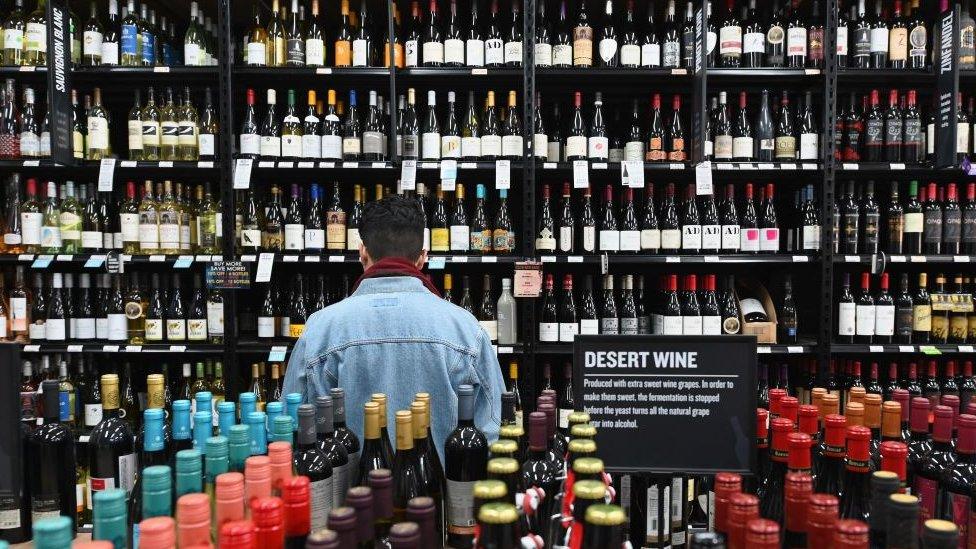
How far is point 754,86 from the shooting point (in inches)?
146

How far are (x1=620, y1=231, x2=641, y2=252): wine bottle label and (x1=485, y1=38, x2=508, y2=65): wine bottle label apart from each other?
1.10 m

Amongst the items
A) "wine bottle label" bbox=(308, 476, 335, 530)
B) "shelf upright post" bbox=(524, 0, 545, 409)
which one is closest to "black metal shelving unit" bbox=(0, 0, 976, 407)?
"shelf upright post" bbox=(524, 0, 545, 409)

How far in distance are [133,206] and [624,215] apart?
104 inches

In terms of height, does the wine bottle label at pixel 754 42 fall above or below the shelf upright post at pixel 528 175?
above

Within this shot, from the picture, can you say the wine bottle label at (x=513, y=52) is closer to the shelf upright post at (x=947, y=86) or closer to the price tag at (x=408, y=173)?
the price tag at (x=408, y=173)

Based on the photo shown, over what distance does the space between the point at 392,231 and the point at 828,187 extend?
2490 millimetres

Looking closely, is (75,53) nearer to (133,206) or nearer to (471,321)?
(133,206)

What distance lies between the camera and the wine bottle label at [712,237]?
3496 mm

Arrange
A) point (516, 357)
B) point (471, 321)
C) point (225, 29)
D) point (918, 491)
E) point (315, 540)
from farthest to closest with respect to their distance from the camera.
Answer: point (516, 357) < point (225, 29) < point (471, 321) < point (918, 491) < point (315, 540)

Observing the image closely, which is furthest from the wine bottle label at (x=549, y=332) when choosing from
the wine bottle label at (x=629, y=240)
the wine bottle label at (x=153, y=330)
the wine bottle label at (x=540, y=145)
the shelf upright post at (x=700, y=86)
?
the wine bottle label at (x=153, y=330)

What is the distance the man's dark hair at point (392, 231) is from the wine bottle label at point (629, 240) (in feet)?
5.47

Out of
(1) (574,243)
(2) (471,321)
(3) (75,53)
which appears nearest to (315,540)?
(2) (471,321)

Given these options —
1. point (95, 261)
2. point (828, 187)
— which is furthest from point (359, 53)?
point (828, 187)

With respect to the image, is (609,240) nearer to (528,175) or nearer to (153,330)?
(528,175)
